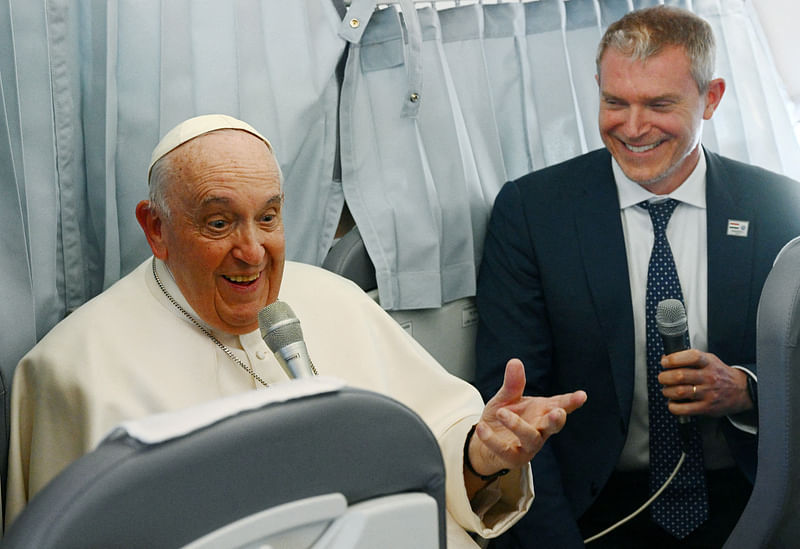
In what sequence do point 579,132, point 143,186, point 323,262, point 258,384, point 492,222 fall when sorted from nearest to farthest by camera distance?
1. point 258,384
2. point 143,186
3. point 323,262
4. point 492,222
5. point 579,132

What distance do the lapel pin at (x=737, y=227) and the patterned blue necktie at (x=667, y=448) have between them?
0.68ft

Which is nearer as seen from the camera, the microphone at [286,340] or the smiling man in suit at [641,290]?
the microphone at [286,340]

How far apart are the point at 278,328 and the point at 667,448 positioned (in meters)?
1.55

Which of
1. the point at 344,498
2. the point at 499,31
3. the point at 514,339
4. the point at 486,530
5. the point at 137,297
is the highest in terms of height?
the point at 499,31

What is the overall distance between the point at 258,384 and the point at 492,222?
116cm

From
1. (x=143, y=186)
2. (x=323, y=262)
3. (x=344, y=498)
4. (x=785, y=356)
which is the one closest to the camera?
(x=344, y=498)

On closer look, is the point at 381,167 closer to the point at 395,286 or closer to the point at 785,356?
the point at 395,286

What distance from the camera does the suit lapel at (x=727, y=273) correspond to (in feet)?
8.59

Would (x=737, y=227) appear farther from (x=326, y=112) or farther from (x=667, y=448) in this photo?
(x=326, y=112)

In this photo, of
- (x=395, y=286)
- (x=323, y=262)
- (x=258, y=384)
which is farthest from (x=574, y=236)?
(x=258, y=384)

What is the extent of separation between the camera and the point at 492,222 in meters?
2.86

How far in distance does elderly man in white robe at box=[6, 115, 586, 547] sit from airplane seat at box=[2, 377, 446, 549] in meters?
0.55

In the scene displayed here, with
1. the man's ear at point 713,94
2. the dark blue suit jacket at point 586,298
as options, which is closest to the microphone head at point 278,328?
the dark blue suit jacket at point 586,298

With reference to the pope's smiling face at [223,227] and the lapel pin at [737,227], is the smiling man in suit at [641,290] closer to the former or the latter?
the lapel pin at [737,227]
